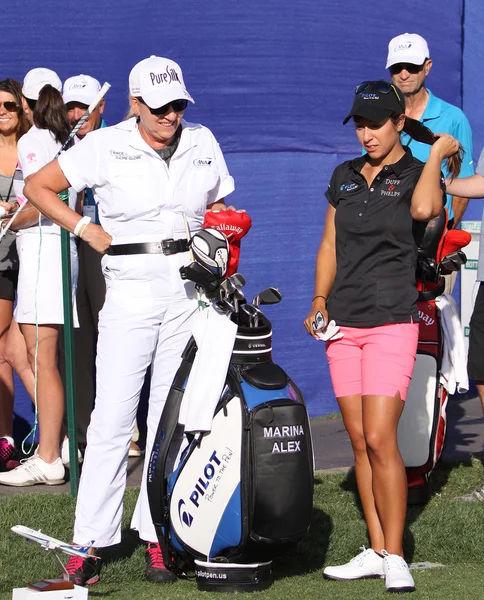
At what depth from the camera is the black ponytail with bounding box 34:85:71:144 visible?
20.6 feet

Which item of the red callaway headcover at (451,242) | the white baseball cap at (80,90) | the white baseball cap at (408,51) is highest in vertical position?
the white baseball cap at (408,51)

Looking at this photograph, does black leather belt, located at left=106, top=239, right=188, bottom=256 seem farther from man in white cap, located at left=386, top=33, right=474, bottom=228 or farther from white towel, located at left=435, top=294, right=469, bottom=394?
man in white cap, located at left=386, top=33, right=474, bottom=228

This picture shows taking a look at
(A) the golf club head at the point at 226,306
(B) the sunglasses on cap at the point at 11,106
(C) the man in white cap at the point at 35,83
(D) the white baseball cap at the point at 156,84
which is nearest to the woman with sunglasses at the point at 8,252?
(B) the sunglasses on cap at the point at 11,106

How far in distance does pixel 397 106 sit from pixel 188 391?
4.77 ft

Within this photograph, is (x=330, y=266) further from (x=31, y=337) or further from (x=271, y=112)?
(x=271, y=112)

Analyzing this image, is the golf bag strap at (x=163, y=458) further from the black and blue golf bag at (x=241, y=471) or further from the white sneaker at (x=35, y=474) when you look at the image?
the white sneaker at (x=35, y=474)

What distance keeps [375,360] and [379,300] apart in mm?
248

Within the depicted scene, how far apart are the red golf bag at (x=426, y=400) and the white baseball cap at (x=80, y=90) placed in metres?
2.16

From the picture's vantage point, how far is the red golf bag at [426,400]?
237 inches

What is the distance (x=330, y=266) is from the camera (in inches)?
205

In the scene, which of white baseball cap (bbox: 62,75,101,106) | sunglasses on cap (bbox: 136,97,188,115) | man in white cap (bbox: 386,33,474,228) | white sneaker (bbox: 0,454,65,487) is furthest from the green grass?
white baseball cap (bbox: 62,75,101,106)

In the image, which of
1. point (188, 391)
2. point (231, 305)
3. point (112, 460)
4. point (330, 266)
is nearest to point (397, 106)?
point (330, 266)

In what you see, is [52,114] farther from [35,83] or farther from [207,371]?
[207,371]

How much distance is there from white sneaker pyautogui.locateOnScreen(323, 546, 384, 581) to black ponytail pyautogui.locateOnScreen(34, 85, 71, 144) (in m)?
2.74
